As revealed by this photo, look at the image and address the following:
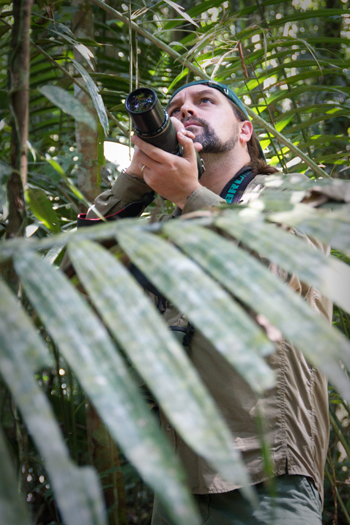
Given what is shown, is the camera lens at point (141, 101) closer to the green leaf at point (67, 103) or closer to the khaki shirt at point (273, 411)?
the khaki shirt at point (273, 411)

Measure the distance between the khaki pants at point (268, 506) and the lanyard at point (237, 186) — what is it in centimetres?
62

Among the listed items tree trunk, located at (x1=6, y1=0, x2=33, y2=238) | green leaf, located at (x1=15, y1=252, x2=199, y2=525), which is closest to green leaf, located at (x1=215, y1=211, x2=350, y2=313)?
green leaf, located at (x1=15, y1=252, x2=199, y2=525)

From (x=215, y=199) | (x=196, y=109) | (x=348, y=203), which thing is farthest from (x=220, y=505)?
(x=196, y=109)

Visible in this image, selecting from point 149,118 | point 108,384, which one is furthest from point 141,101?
point 108,384

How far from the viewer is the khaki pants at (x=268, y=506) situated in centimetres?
78

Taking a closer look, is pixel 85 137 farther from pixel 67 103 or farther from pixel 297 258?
pixel 297 258

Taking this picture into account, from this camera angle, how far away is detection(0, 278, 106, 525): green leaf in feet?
0.60

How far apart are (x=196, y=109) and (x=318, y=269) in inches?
44.0

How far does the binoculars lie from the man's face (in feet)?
1.05

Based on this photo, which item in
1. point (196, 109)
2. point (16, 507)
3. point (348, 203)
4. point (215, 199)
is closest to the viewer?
point (16, 507)

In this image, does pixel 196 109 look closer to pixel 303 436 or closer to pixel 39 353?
pixel 303 436

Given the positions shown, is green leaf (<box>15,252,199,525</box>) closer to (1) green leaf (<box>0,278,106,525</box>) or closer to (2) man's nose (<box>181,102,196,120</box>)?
(1) green leaf (<box>0,278,106,525</box>)

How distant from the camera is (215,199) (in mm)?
792

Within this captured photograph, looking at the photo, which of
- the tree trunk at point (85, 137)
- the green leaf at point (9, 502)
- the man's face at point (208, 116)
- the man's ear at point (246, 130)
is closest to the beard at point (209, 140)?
the man's face at point (208, 116)
